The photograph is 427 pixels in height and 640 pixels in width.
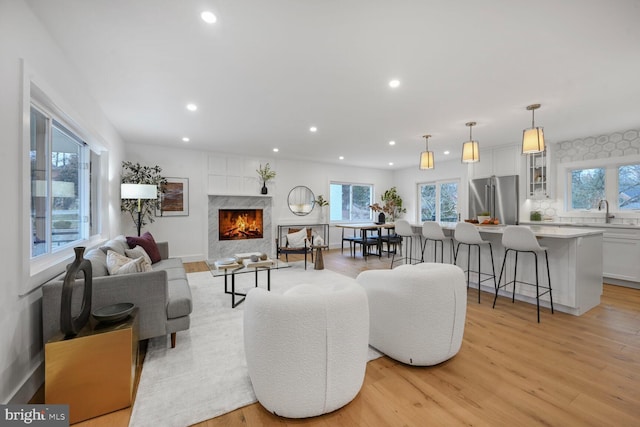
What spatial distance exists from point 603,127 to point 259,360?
613 centimetres

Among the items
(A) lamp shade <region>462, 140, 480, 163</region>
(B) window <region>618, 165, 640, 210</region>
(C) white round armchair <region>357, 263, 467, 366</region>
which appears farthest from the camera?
(B) window <region>618, 165, 640, 210</region>

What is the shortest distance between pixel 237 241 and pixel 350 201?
376 centimetres

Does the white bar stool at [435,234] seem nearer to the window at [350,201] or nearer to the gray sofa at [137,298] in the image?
the gray sofa at [137,298]

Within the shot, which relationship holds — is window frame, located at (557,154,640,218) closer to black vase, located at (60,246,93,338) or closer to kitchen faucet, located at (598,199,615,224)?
kitchen faucet, located at (598,199,615,224)

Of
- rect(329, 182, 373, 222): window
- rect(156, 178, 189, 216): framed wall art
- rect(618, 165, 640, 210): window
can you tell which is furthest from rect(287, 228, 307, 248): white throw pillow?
rect(618, 165, 640, 210): window

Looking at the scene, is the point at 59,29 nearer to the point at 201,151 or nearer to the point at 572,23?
the point at 572,23

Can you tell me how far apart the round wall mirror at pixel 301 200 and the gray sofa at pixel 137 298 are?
5124mm

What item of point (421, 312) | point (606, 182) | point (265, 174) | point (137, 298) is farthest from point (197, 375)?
point (606, 182)

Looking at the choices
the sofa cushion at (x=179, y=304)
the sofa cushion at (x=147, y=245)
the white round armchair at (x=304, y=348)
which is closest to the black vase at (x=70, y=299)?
the sofa cushion at (x=179, y=304)

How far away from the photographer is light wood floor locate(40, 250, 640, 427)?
156 centimetres

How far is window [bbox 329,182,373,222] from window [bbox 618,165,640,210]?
18.3 ft

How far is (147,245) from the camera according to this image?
3738 mm

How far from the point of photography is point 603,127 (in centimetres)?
436

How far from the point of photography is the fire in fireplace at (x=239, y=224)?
6523 mm
